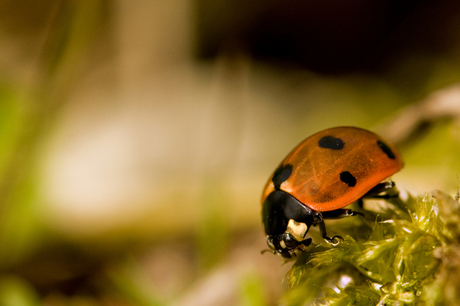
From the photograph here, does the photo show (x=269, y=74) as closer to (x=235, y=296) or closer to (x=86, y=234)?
(x=86, y=234)

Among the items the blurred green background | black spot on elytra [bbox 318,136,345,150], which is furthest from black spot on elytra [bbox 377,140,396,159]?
the blurred green background

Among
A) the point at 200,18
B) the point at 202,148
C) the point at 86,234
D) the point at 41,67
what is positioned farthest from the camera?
the point at 200,18

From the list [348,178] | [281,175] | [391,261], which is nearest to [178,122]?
[281,175]

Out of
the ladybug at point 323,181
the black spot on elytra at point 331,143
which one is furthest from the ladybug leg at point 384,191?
the black spot on elytra at point 331,143

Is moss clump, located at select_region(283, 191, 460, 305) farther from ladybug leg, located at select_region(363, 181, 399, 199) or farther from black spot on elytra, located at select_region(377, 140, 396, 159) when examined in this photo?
black spot on elytra, located at select_region(377, 140, 396, 159)

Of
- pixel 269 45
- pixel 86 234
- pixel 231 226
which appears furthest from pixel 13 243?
pixel 269 45

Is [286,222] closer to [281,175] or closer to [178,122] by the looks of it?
[281,175]
